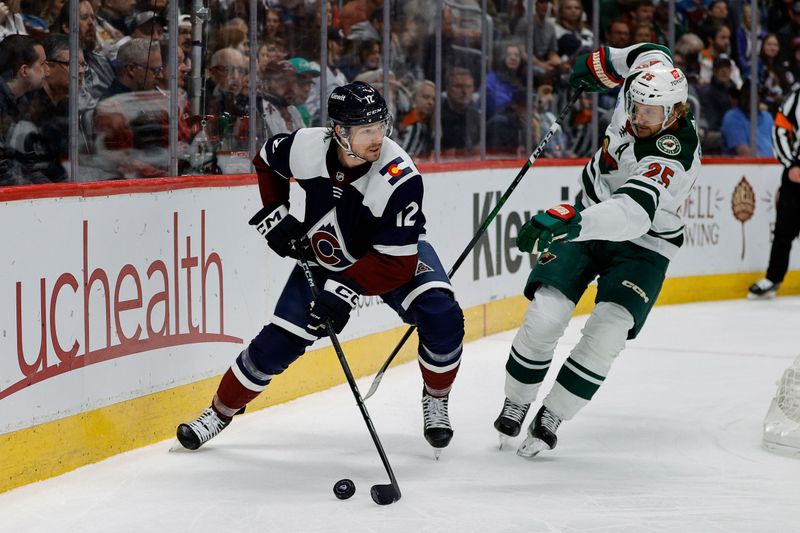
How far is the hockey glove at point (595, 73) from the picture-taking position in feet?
12.6

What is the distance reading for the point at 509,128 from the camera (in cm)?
632

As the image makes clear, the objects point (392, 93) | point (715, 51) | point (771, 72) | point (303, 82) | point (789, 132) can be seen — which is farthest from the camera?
point (771, 72)

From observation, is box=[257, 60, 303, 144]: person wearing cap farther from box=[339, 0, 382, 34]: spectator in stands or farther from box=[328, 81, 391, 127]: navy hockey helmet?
box=[328, 81, 391, 127]: navy hockey helmet

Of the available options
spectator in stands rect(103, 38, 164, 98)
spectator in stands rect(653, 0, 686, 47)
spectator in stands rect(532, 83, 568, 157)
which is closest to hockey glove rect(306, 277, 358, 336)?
spectator in stands rect(103, 38, 164, 98)

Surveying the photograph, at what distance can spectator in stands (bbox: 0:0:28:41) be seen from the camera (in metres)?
3.34

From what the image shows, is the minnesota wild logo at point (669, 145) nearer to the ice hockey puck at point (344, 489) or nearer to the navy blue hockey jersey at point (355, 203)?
the navy blue hockey jersey at point (355, 203)

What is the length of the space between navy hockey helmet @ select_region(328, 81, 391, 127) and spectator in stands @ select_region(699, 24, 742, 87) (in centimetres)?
479

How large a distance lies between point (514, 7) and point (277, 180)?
3224 mm

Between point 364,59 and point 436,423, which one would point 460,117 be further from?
point 436,423

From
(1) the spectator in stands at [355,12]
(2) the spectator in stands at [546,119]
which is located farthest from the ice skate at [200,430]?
(2) the spectator in stands at [546,119]

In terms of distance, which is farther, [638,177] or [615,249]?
[615,249]

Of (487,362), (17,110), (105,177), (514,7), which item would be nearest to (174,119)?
(105,177)

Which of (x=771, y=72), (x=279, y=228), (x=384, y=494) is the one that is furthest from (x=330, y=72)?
(x=771, y=72)

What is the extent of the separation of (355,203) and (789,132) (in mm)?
4005
